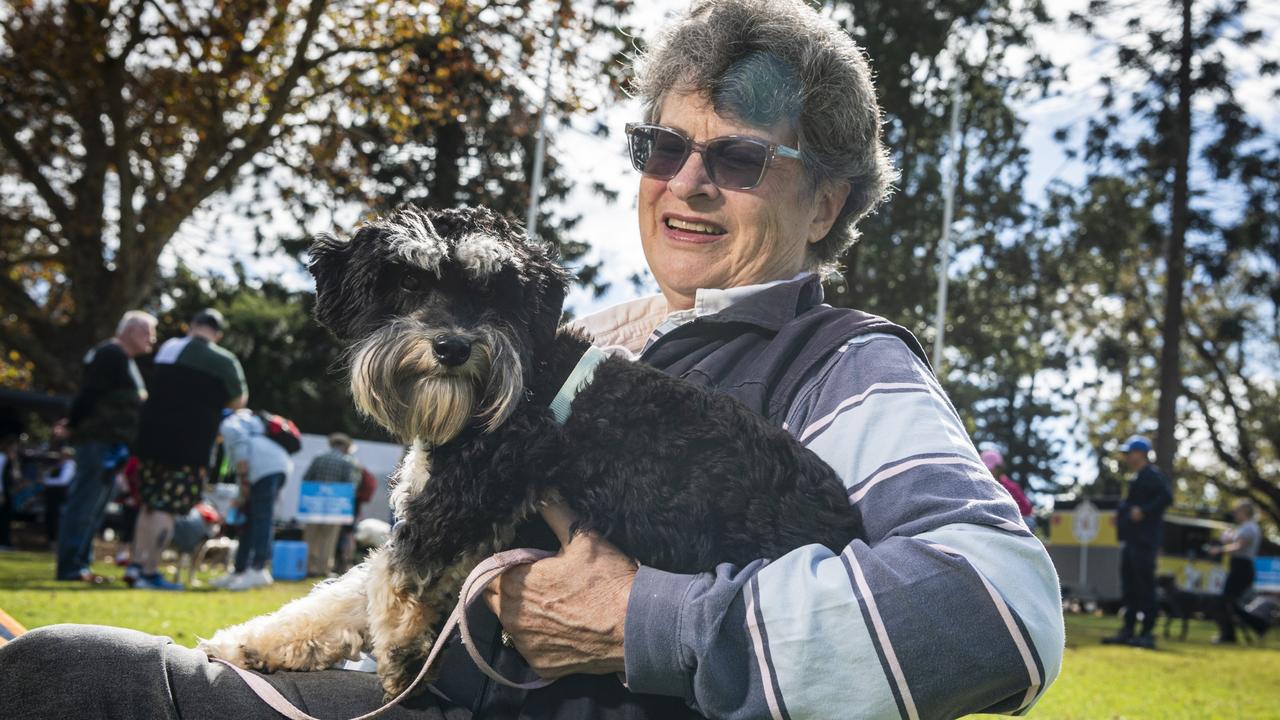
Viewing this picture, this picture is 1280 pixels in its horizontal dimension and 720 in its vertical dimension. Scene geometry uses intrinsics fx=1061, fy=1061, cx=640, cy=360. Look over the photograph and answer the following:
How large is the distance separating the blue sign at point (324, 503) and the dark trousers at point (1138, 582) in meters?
11.3

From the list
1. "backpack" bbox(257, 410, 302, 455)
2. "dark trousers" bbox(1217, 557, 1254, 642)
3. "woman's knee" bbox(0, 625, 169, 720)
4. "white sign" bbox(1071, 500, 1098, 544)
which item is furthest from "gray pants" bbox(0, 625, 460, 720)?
"white sign" bbox(1071, 500, 1098, 544)

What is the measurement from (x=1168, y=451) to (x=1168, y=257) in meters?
5.58

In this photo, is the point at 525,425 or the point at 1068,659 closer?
the point at 525,425

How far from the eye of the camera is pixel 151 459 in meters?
10.6

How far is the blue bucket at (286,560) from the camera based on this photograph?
14516mm

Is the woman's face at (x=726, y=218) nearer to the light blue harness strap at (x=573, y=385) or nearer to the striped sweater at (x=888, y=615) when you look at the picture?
the light blue harness strap at (x=573, y=385)

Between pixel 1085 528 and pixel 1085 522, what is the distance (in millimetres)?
212

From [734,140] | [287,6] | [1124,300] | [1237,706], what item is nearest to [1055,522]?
[1124,300]

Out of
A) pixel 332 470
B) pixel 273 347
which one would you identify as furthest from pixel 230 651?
pixel 273 347

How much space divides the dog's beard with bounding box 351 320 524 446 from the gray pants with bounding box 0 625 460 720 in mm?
596

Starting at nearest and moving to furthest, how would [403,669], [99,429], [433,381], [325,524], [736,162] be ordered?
1. [403,669]
2. [433,381]
3. [736,162]
4. [99,429]
5. [325,524]

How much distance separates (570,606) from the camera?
2049mm

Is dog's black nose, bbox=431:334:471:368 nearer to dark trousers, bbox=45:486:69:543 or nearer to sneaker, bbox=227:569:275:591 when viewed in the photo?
sneaker, bbox=227:569:275:591

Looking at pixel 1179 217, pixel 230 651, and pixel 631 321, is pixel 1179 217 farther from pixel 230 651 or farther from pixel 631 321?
pixel 230 651
